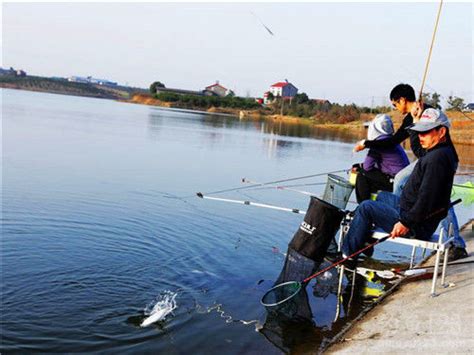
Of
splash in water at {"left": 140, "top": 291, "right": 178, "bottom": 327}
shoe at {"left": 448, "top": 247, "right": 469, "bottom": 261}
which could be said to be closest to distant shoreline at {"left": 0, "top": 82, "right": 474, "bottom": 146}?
shoe at {"left": 448, "top": 247, "right": 469, "bottom": 261}

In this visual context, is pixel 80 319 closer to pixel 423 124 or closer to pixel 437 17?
pixel 423 124

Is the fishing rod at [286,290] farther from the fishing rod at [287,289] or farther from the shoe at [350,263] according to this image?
the shoe at [350,263]

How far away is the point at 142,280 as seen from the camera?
714 centimetres

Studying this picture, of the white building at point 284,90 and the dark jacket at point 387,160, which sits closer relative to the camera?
the dark jacket at point 387,160

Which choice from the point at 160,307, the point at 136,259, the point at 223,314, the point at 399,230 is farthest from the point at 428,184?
the point at 136,259

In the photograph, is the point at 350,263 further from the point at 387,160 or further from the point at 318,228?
the point at 387,160

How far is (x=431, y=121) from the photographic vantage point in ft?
17.6

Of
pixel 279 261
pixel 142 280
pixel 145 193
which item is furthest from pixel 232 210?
pixel 142 280

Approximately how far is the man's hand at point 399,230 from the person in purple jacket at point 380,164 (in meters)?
1.95

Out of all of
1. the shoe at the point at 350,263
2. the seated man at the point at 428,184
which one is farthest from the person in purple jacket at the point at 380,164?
the seated man at the point at 428,184

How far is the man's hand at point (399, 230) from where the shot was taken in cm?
551

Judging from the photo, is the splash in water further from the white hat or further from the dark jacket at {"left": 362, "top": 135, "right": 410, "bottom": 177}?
the white hat

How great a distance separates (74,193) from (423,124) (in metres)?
9.32

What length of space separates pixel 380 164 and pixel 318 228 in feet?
7.25
